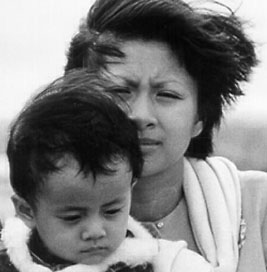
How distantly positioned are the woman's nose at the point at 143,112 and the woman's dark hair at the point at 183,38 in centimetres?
7

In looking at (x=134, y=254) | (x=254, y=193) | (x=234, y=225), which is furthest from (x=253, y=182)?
(x=134, y=254)

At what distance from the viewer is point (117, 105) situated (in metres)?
0.96

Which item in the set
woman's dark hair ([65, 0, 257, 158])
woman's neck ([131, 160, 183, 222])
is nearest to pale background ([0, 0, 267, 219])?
woman's dark hair ([65, 0, 257, 158])

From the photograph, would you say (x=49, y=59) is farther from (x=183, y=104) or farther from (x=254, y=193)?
(x=254, y=193)

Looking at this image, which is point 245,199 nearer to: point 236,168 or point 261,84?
point 236,168

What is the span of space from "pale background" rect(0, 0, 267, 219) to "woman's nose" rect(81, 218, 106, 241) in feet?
0.46

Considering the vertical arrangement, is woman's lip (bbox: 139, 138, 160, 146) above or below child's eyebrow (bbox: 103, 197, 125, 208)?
above

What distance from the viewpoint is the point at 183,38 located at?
1162mm

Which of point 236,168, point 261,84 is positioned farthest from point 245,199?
point 261,84

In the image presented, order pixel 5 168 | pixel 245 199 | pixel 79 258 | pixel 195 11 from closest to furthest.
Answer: pixel 79 258
pixel 5 168
pixel 195 11
pixel 245 199

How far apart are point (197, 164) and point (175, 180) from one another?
0.06 meters

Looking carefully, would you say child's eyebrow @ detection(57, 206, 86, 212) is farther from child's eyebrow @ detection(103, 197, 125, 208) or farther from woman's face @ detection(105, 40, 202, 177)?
woman's face @ detection(105, 40, 202, 177)

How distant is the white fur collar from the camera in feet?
3.16

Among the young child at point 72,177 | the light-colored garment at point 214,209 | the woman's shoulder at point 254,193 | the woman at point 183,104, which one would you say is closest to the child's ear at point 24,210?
the young child at point 72,177
